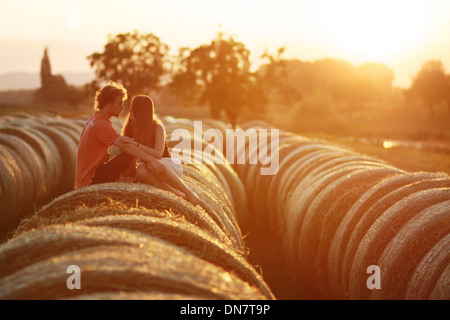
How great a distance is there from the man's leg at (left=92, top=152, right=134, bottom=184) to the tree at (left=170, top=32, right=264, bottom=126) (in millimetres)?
33934

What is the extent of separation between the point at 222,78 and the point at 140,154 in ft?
116

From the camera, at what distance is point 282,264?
28.1 ft

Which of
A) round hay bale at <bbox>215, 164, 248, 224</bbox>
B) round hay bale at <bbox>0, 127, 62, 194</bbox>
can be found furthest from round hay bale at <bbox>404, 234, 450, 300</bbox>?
round hay bale at <bbox>0, 127, 62, 194</bbox>

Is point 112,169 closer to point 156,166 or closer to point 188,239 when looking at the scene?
point 156,166

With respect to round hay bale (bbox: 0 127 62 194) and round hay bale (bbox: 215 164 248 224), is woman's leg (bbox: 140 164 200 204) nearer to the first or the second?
round hay bale (bbox: 215 164 248 224)

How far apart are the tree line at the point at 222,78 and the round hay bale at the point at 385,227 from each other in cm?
3427

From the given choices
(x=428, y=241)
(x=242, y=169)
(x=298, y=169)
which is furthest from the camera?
(x=242, y=169)

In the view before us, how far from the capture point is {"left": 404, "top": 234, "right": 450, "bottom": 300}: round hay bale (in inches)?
172

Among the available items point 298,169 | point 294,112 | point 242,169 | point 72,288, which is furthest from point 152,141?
point 294,112

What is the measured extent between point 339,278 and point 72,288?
4403 millimetres

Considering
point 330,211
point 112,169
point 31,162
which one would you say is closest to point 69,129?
point 31,162

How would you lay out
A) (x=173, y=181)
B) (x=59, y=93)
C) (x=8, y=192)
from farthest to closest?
(x=59, y=93)
(x=8, y=192)
(x=173, y=181)

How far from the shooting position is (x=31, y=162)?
12.2 m
